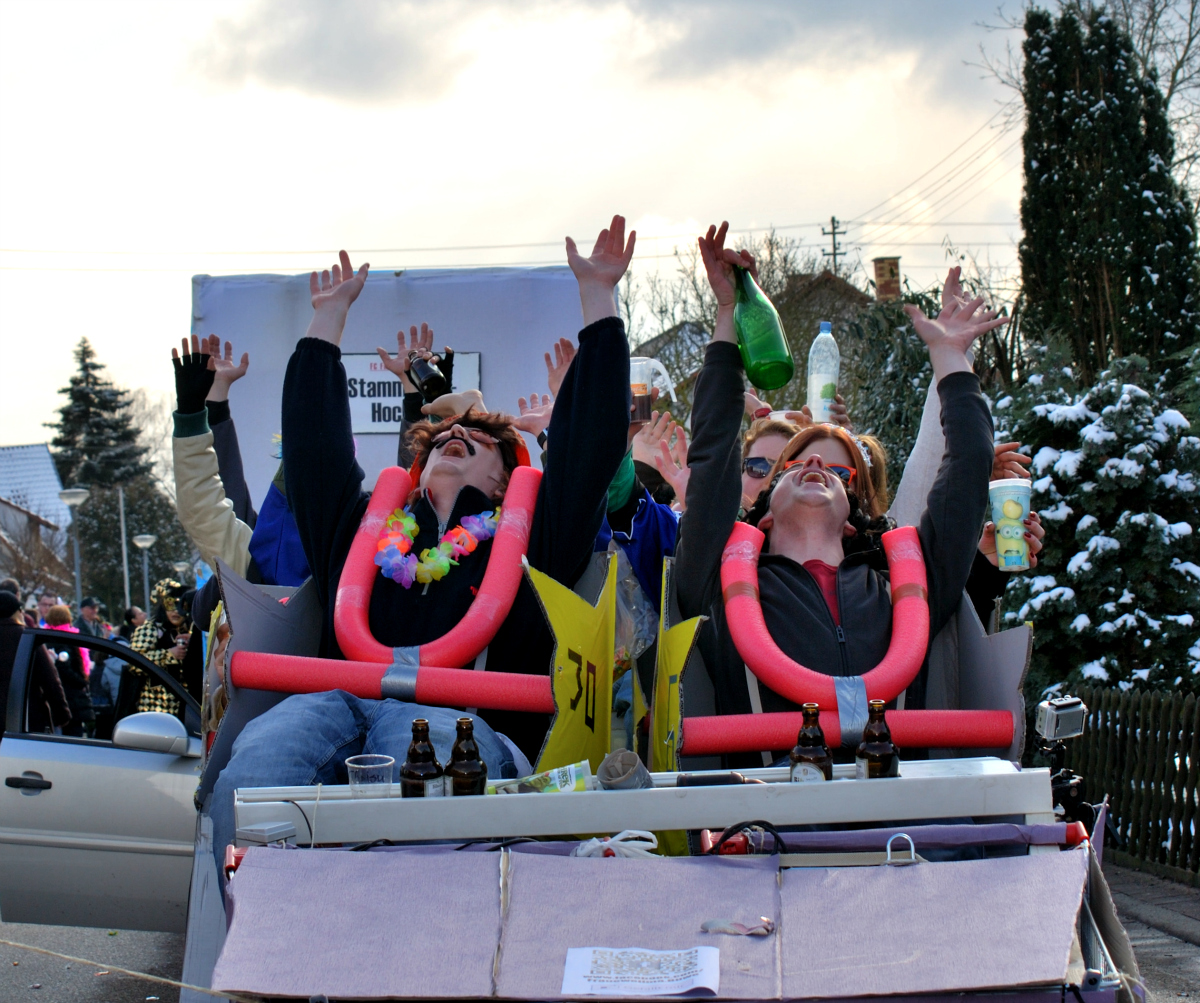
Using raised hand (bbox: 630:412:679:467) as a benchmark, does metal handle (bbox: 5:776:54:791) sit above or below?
below

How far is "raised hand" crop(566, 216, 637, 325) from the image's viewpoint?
12.0 ft

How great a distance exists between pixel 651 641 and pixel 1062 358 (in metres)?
6.45

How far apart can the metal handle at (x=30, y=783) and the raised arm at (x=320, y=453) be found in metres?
1.92

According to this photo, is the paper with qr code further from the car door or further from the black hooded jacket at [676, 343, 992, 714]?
the car door

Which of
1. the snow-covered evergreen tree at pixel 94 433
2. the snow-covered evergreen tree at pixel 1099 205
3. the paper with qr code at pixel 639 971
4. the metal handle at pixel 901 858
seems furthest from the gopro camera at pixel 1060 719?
the snow-covered evergreen tree at pixel 94 433

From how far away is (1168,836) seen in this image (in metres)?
6.61

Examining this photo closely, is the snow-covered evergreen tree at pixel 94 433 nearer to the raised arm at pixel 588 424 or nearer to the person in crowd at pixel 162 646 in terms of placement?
the person in crowd at pixel 162 646

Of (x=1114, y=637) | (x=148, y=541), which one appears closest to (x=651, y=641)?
(x=1114, y=637)

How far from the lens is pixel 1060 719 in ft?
9.86

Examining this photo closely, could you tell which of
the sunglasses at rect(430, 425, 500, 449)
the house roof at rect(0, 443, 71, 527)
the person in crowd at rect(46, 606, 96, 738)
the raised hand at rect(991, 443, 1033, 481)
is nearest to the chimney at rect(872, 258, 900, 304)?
the person in crowd at rect(46, 606, 96, 738)

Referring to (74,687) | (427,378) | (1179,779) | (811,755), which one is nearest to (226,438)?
(427,378)

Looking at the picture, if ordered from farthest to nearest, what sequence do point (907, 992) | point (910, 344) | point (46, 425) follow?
point (46, 425) < point (910, 344) < point (907, 992)

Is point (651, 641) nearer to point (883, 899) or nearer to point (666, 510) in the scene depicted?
point (666, 510)

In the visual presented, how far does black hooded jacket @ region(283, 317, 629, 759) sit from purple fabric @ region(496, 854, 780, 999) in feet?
4.35
